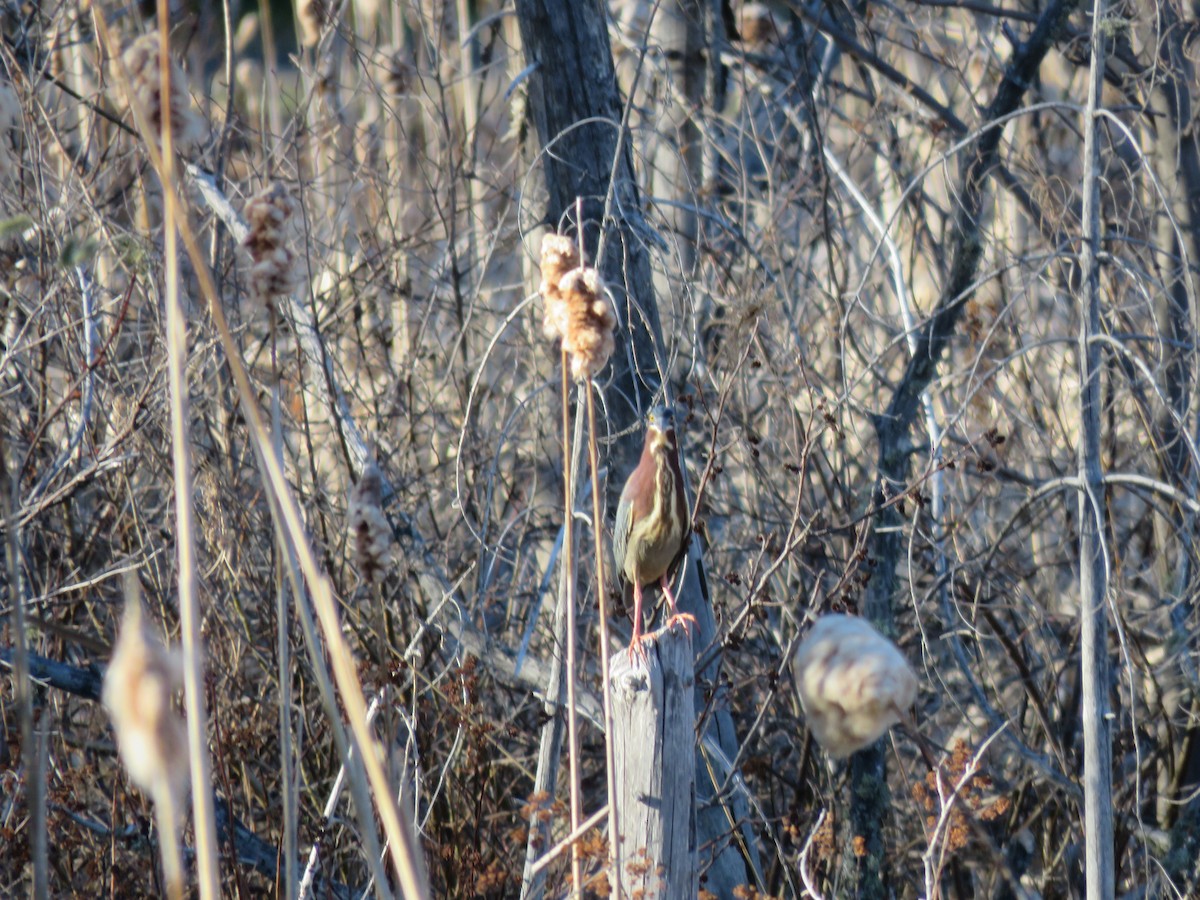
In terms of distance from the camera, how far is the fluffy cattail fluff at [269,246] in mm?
1621

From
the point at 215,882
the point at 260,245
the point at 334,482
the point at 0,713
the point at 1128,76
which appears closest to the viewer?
the point at 215,882

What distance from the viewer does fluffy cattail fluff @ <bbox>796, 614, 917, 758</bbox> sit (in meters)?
1.50

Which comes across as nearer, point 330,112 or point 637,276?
point 637,276

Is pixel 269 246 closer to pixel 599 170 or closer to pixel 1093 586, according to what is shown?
pixel 1093 586

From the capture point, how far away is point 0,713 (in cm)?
327

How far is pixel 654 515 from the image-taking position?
9.84 feet

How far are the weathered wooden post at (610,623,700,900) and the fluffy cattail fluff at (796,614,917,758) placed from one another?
709mm

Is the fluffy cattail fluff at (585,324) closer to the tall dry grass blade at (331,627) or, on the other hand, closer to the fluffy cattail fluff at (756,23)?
the tall dry grass blade at (331,627)

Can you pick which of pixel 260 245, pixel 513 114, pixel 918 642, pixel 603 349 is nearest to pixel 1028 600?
pixel 918 642

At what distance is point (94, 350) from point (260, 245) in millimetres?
1950

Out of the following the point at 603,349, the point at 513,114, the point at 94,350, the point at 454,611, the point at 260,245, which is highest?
the point at 513,114

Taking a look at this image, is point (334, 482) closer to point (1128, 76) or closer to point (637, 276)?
point (637, 276)

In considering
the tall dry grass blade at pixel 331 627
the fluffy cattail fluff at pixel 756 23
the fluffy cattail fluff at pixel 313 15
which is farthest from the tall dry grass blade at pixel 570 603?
the fluffy cattail fluff at pixel 756 23

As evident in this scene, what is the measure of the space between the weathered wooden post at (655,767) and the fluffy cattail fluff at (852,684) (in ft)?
2.32
